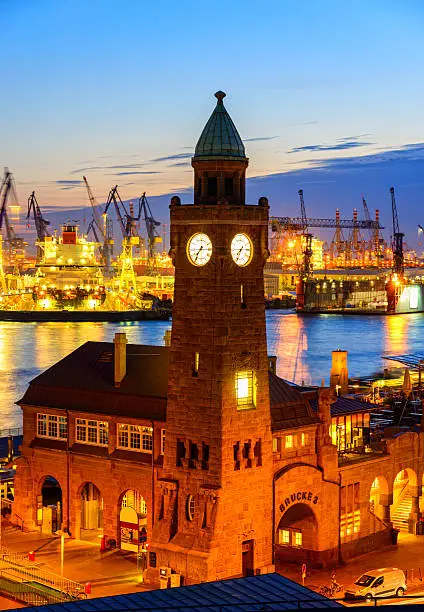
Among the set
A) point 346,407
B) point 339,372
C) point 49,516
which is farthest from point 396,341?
point 49,516

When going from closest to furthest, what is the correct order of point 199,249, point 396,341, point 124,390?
point 199,249 → point 124,390 → point 396,341

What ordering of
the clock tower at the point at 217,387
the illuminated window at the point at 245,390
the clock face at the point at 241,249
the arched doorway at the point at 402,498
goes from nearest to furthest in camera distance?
the clock tower at the point at 217,387
the illuminated window at the point at 245,390
the clock face at the point at 241,249
the arched doorway at the point at 402,498

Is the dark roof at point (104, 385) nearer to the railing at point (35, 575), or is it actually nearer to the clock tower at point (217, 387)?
the clock tower at point (217, 387)

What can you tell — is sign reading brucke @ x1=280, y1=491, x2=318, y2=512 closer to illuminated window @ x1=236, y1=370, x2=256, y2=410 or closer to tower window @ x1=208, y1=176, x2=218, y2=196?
illuminated window @ x1=236, y1=370, x2=256, y2=410

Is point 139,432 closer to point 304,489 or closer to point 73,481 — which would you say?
point 73,481

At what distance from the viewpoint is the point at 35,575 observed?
30.1 meters

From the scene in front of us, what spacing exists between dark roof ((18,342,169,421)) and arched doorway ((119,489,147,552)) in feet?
8.25

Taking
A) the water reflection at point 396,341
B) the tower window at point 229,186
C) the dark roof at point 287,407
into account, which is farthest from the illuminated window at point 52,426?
the water reflection at point 396,341

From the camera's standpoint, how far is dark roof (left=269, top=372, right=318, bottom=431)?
107 ft

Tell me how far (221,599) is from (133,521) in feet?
40.2

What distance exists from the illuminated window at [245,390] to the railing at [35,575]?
6.18 m

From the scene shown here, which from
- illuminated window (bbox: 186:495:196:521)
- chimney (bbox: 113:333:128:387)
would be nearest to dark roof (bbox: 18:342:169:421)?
chimney (bbox: 113:333:128:387)

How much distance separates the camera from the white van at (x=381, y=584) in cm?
2953

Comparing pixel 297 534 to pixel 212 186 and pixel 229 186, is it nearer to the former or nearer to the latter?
pixel 229 186
